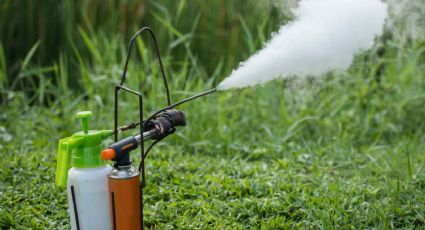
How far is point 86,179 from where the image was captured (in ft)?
7.38

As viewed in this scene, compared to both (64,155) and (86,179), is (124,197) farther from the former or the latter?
(64,155)

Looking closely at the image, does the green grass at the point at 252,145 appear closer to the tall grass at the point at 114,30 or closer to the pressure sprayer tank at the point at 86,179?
the tall grass at the point at 114,30

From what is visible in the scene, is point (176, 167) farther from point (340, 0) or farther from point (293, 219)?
point (340, 0)

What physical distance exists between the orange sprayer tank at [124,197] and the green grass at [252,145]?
33 centimetres

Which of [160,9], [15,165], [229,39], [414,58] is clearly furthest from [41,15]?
[414,58]

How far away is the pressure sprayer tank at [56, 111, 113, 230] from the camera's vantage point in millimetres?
2256

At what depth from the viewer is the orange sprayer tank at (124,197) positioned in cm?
224

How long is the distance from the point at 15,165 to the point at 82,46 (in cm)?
202

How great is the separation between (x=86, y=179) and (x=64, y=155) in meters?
0.12

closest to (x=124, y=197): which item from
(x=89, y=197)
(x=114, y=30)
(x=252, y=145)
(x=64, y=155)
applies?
(x=89, y=197)

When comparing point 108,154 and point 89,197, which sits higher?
point 108,154

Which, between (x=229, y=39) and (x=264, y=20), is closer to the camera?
(x=264, y=20)

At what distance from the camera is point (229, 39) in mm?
5227

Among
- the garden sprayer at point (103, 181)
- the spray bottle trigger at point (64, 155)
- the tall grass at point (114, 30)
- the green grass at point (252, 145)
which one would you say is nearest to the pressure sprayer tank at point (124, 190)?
the garden sprayer at point (103, 181)
